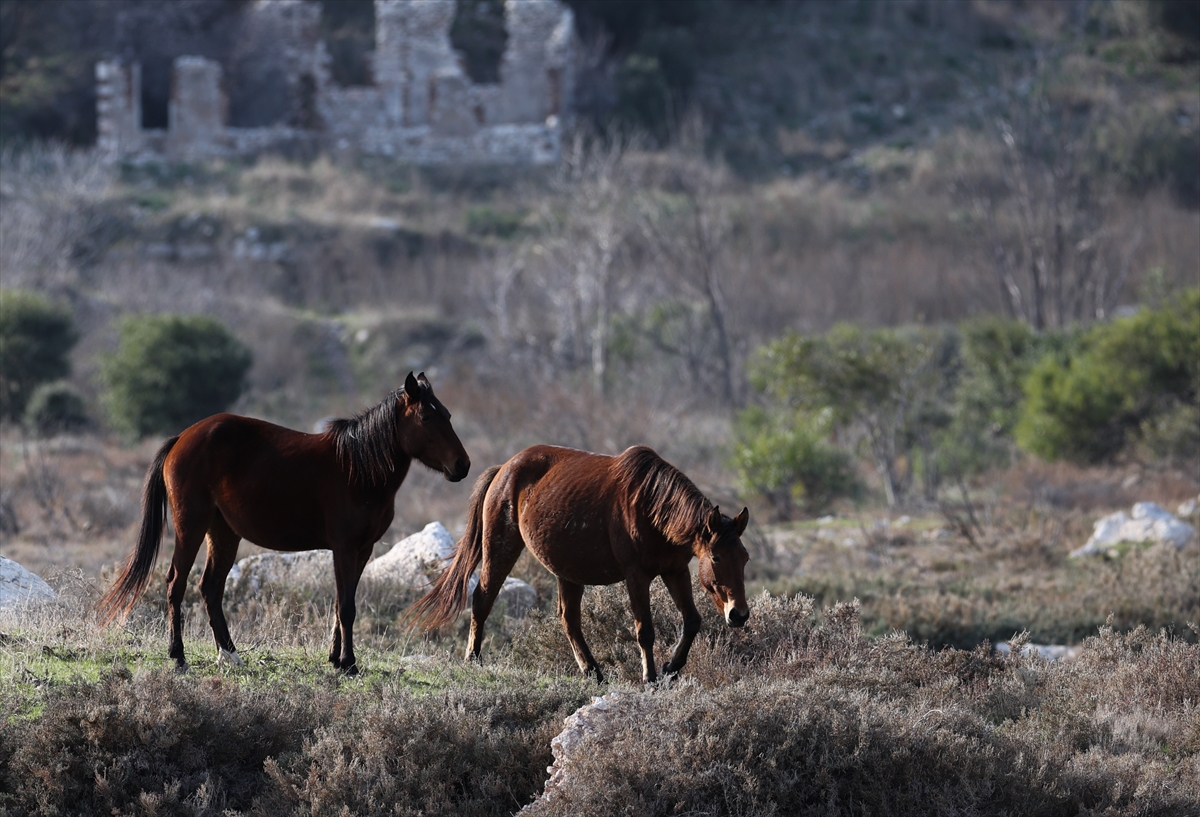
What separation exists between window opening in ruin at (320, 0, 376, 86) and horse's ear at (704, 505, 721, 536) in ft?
140

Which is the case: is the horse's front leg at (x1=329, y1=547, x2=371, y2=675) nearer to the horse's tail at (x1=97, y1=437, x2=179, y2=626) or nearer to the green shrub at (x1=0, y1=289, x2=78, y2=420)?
the horse's tail at (x1=97, y1=437, x2=179, y2=626)

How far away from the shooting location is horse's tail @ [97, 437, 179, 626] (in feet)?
24.5

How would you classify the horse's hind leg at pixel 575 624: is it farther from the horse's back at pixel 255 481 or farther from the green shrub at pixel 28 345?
the green shrub at pixel 28 345

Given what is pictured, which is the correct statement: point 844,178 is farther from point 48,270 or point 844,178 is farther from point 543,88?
point 48,270

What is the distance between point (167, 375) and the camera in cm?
2648

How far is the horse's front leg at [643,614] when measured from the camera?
7023 millimetres

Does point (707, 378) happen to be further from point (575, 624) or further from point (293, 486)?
point (293, 486)

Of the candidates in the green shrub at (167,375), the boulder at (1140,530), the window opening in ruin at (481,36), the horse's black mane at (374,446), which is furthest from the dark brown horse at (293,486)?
the window opening in ruin at (481,36)

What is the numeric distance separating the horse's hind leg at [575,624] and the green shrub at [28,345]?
72.7 ft

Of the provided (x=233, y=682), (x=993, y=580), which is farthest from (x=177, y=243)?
(x=233, y=682)

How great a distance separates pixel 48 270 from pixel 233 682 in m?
28.4

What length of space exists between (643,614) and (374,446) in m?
1.74

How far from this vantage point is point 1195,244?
112 feet

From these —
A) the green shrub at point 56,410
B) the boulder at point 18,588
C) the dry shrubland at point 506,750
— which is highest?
the dry shrubland at point 506,750
